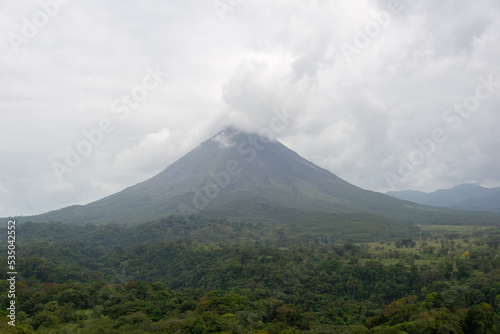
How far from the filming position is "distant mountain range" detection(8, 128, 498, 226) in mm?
71688

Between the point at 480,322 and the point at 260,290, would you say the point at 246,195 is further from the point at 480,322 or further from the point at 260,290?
the point at 480,322

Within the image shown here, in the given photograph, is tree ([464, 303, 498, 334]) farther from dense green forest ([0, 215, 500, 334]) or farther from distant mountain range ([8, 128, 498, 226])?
distant mountain range ([8, 128, 498, 226])

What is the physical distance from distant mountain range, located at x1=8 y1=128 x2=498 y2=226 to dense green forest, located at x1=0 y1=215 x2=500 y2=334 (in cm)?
2206

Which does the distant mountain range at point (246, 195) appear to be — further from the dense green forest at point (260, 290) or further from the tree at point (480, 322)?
the tree at point (480, 322)

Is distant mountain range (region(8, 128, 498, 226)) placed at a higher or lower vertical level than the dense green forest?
higher

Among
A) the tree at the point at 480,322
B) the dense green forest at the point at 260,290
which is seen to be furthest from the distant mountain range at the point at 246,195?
the tree at the point at 480,322

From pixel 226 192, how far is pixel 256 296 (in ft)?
225

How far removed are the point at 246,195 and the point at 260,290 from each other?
200ft

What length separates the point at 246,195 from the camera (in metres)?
84.8

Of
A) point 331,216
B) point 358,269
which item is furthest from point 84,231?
point 358,269

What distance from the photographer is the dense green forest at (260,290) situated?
14.6 m

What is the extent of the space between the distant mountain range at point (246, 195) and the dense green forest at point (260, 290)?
22.1m

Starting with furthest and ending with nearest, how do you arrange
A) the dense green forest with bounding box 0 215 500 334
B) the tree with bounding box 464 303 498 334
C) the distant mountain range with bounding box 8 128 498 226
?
1. the distant mountain range with bounding box 8 128 498 226
2. the dense green forest with bounding box 0 215 500 334
3. the tree with bounding box 464 303 498 334

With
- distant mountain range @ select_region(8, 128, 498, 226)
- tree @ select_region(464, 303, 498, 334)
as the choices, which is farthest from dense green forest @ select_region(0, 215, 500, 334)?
distant mountain range @ select_region(8, 128, 498, 226)
